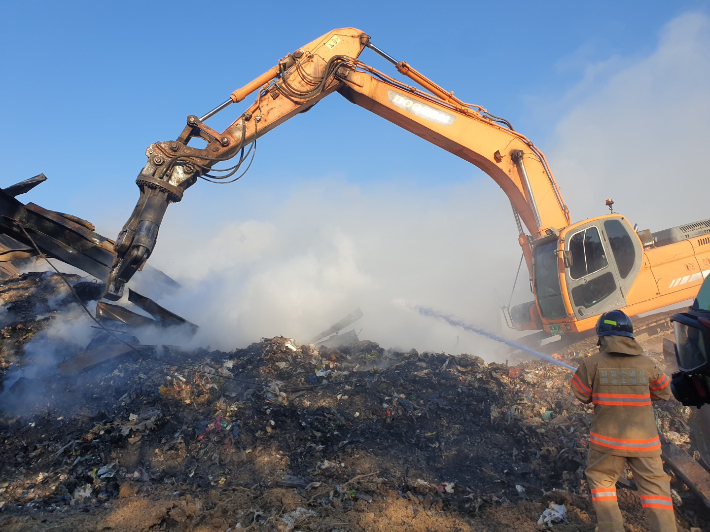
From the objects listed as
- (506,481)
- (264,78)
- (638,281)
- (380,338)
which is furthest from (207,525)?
(380,338)

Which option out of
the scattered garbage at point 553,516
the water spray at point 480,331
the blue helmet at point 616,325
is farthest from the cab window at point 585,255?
the scattered garbage at point 553,516

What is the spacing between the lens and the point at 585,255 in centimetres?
694

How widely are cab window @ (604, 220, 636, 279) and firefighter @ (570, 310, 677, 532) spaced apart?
4685mm

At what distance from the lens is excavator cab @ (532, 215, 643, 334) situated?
6910mm

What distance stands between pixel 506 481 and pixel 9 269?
11.7m

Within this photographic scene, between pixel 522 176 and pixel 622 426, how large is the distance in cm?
533

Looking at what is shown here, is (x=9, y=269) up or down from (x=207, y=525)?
up

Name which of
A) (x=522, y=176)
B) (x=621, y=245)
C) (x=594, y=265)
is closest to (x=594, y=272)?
(x=594, y=265)

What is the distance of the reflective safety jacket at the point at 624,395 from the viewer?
2828mm

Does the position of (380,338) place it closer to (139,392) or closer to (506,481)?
(139,392)

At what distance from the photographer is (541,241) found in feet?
23.9

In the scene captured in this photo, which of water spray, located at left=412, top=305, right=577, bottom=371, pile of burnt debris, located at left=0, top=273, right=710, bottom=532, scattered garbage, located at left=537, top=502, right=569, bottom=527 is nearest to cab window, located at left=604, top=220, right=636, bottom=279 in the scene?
water spray, located at left=412, top=305, right=577, bottom=371

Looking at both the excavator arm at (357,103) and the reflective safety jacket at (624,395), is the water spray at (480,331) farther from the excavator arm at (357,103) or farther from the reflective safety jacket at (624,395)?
the reflective safety jacket at (624,395)

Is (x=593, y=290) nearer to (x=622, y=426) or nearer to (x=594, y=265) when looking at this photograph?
(x=594, y=265)
